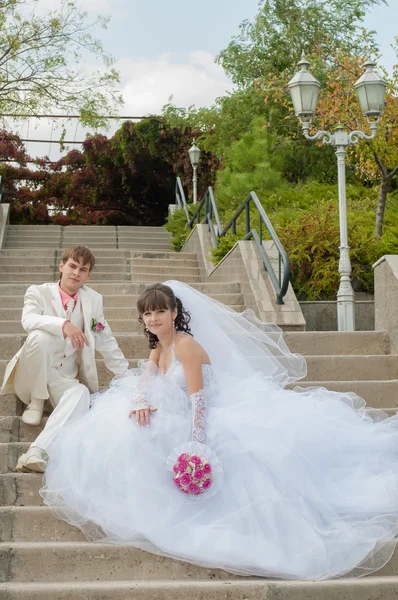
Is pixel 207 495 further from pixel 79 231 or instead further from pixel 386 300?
pixel 79 231

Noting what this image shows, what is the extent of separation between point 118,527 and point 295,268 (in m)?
6.85

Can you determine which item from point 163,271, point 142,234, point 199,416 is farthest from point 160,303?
point 142,234

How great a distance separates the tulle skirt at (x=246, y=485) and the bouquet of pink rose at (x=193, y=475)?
0.18ft

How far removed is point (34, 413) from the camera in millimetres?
4805

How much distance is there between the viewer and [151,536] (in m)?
3.54

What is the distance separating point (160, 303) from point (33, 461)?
113 centimetres

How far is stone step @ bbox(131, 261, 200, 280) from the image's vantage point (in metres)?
11.6

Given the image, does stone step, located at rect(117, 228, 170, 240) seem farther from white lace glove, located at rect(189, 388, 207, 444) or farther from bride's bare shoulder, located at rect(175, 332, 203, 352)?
white lace glove, located at rect(189, 388, 207, 444)

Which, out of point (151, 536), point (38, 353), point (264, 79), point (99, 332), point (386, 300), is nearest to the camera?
point (151, 536)

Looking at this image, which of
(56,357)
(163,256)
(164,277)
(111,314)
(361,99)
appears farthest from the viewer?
(163,256)

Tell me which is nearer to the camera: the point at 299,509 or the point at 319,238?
the point at 299,509

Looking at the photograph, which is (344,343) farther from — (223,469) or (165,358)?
(223,469)

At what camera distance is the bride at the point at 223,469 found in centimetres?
350

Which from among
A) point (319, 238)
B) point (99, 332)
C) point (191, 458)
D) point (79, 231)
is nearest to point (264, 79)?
point (79, 231)
